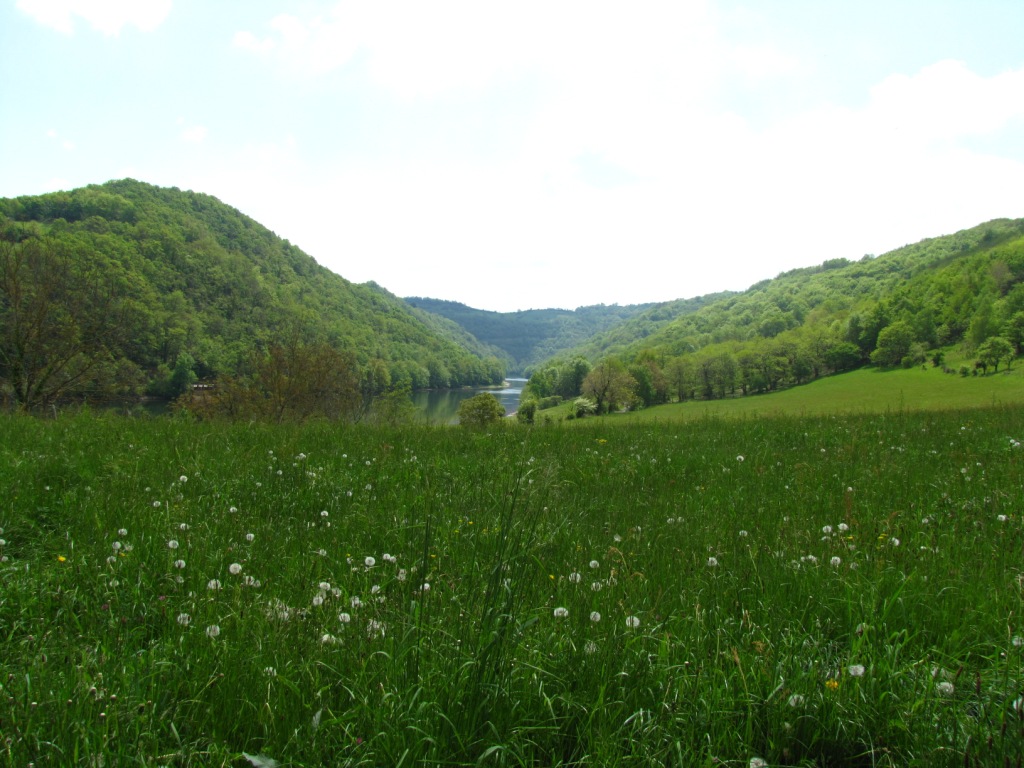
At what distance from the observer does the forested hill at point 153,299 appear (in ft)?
64.7

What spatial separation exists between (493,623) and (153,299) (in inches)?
3931

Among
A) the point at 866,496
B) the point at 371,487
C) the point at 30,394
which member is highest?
the point at 30,394

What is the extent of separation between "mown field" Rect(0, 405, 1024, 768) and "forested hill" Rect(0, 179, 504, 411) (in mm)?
19175

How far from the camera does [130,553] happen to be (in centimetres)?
297

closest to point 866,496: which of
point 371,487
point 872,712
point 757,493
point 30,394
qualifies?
point 757,493

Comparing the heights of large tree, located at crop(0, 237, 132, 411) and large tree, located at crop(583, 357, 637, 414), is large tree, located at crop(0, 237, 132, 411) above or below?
above

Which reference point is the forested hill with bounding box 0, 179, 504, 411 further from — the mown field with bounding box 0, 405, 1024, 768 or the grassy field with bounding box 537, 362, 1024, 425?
the grassy field with bounding box 537, 362, 1024, 425

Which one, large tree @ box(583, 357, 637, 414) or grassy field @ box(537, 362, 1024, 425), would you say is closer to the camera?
grassy field @ box(537, 362, 1024, 425)

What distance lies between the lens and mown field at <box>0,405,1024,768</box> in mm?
1603

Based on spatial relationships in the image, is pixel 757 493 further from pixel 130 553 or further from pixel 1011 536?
pixel 130 553

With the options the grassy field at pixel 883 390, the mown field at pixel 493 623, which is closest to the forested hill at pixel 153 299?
the mown field at pixel 493 623

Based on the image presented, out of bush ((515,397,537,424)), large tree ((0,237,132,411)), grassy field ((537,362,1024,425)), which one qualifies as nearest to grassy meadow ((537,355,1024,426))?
grassy field ((537,362,1024,425))

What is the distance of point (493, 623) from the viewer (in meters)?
1.96

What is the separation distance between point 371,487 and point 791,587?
13.0 ft
